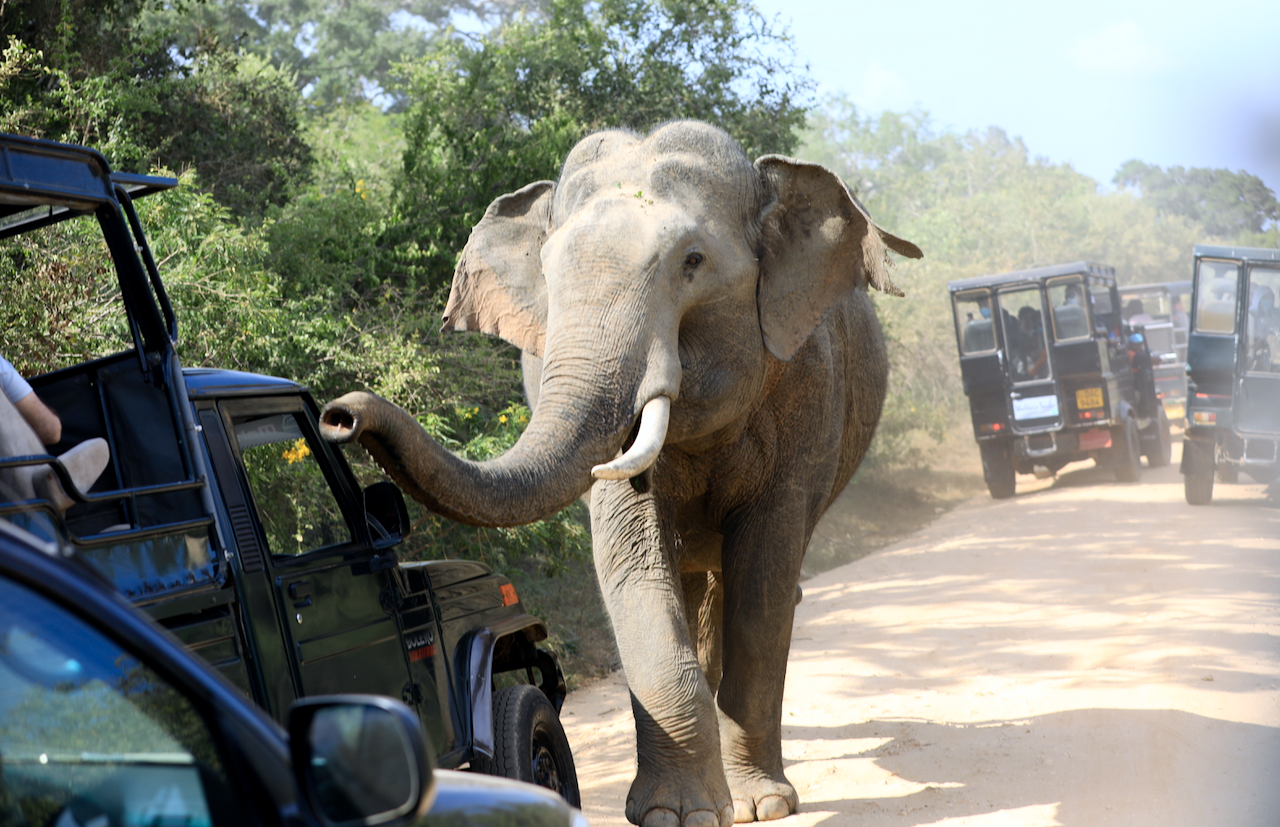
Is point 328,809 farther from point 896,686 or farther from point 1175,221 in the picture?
point 1175,221

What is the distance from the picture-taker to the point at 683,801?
4535 millimetres

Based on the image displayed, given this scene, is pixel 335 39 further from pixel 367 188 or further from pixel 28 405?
pixel 28 405

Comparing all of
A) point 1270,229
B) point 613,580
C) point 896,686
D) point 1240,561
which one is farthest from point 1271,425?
point 613,580

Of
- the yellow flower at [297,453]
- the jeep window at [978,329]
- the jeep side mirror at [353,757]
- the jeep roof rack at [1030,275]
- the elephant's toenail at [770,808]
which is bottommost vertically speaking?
the elephant's toenail at [770,808]

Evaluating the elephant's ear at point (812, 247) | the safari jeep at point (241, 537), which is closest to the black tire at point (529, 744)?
the safari jeep at point (241, 537)

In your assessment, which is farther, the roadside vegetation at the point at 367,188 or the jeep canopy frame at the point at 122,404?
the roadside vegetation at the point at 367,188

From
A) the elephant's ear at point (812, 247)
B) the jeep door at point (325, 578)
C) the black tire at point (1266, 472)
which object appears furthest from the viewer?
the black tire at point (1266, 472)

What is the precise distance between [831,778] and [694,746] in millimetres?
1719

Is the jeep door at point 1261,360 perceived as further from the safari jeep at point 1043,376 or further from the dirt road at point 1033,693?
the safari jeep at point 1043,376

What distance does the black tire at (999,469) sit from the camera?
19812 millimetres

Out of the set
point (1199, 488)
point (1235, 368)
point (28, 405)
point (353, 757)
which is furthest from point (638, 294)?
point (1199, 488)

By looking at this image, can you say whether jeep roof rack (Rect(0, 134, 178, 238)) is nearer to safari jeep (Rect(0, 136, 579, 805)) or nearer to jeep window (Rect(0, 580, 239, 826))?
safari jeep (Rect(0, 136, 579, 805))

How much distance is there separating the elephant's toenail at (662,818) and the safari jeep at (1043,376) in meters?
15.7

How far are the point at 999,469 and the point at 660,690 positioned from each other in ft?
53.4
